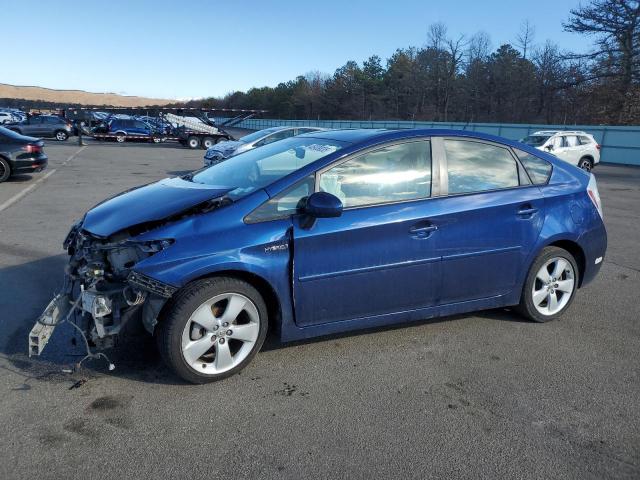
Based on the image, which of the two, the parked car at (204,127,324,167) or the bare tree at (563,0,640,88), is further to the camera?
the bare tree at (563,0,640,88)

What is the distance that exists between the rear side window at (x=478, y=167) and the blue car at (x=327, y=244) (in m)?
0.01

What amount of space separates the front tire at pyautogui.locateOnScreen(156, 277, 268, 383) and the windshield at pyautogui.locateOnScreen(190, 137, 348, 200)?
2.33ft

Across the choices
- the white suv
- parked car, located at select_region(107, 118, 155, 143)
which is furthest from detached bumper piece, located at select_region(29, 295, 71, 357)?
parked car, located at select_region(107, 118, 155, 143)

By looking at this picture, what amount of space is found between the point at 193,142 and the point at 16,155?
63.6 feet

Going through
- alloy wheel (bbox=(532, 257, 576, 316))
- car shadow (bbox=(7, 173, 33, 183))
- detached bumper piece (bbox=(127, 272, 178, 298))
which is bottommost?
car shadow (bbox=(7, 173, 33, 183))

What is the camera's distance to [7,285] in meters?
5.37

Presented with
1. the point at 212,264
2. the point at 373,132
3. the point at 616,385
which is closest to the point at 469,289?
the point at 616,385

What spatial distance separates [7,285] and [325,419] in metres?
3.94

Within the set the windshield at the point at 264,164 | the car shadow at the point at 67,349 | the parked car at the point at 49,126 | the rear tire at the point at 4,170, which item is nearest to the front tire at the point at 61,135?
the parked car at the point at 49,126

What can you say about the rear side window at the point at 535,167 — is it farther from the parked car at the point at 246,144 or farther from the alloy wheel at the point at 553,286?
the parked car at the point at 246,144

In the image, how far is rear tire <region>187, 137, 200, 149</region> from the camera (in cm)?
3183

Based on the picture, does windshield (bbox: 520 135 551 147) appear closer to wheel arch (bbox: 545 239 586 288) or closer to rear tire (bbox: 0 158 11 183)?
wheel arch (bbox: 545 239 586 288)

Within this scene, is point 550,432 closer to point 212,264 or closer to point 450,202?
point 450,202

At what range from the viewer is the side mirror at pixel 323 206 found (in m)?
3.52
